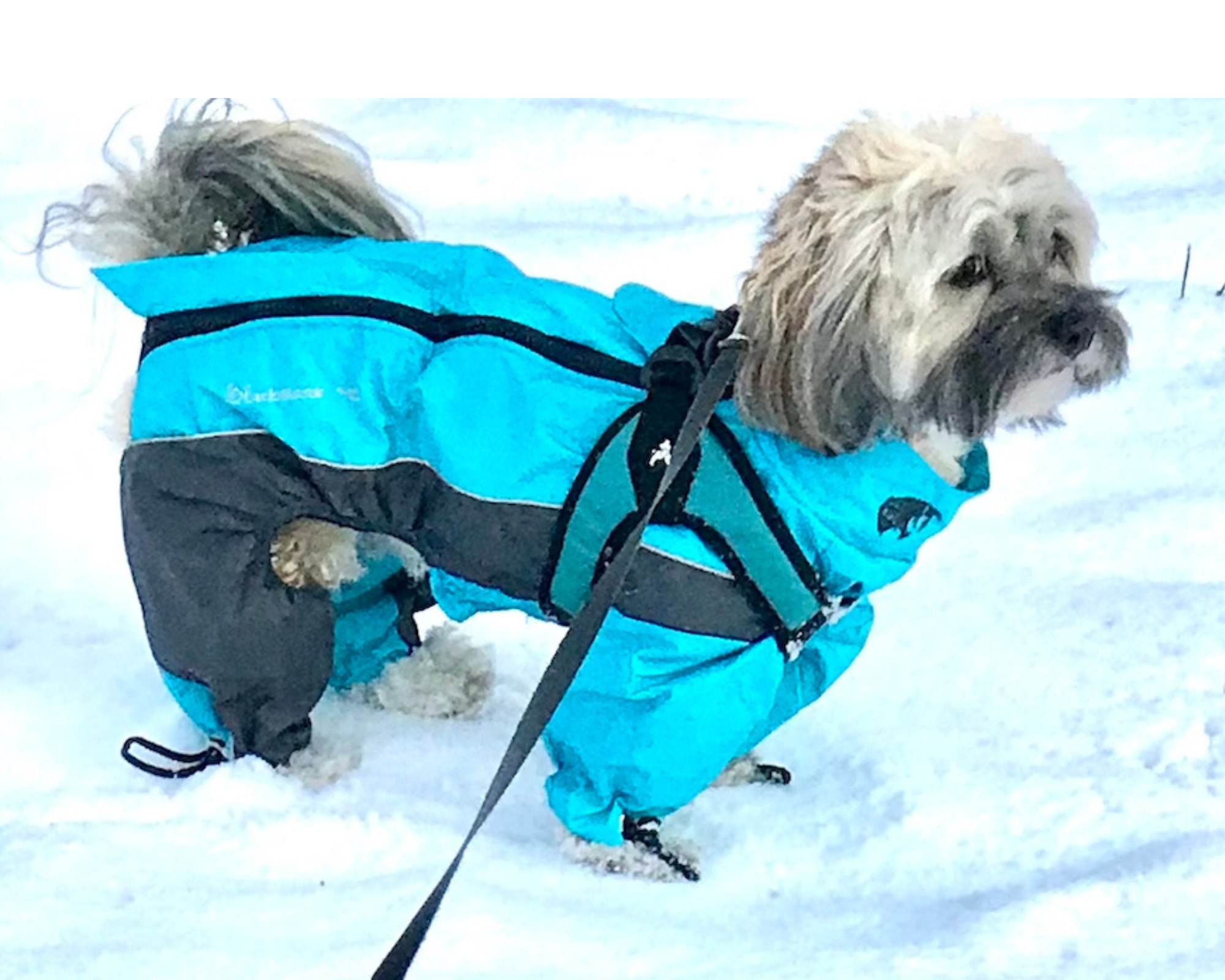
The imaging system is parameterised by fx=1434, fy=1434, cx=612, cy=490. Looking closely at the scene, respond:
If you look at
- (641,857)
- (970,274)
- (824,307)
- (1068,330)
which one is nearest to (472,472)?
(824,307)

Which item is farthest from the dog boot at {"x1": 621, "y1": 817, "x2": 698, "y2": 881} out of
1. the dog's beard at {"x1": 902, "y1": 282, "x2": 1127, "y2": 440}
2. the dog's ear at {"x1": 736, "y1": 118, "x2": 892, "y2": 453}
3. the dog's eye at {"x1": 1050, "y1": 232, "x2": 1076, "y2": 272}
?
the dog's eye at {"x1": 1050, "y1": 232, "x2": 1076, "y2": 272}

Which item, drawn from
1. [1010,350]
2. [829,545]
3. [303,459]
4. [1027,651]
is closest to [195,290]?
[303,459]

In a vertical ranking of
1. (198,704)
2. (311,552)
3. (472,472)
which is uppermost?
(472,472)

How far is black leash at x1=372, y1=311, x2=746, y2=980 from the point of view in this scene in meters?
1.73

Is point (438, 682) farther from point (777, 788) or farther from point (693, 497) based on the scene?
point (693, 497)

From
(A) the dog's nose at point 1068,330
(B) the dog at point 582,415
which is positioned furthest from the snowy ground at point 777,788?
(A) the dog's nose at point 1068,330

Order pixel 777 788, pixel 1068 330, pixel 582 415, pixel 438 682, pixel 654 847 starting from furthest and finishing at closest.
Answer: pixel 438 682, pixel 777 788, pixel 654 847, pixel 582 415, pixel 1068 330

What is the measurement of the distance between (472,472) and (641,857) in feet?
2.64

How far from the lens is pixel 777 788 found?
294 centimetres

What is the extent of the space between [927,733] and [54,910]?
5.55 ft

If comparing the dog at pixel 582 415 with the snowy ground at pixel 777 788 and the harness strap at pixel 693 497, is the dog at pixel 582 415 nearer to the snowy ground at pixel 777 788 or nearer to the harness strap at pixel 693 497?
the harness strap at pixel 693 497

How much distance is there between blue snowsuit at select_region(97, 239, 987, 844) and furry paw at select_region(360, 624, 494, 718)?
51 cm

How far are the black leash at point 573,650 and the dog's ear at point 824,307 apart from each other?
2.7 inches

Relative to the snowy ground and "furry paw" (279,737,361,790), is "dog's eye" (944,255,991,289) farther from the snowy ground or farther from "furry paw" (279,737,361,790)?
"furry paw" (279,737,361,790)
